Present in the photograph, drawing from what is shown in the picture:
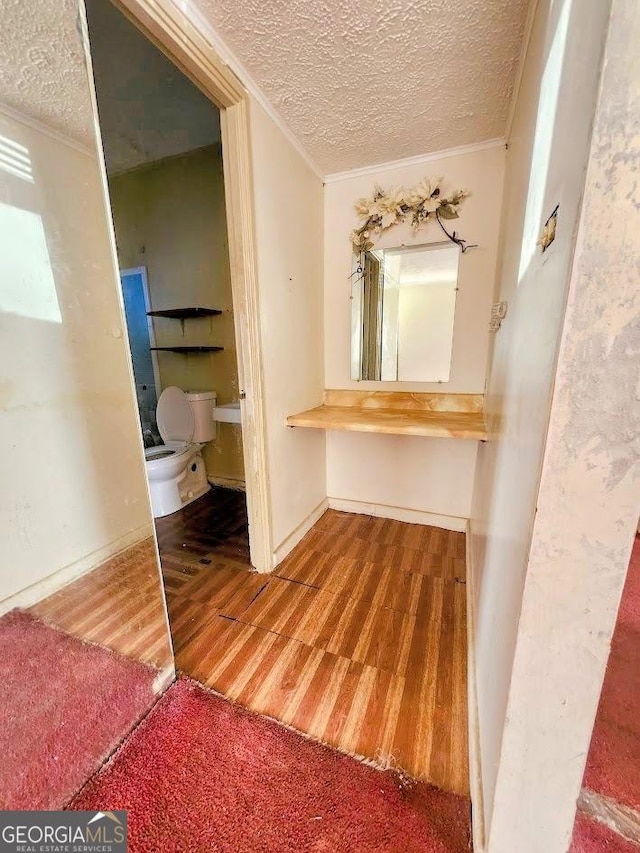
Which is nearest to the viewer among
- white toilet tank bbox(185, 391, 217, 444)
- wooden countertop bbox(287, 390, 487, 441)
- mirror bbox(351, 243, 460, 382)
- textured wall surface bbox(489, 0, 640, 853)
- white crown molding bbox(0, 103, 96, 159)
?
textured wall surface bbox(489, 0, 640, 853)

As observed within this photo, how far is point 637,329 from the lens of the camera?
0.43 m

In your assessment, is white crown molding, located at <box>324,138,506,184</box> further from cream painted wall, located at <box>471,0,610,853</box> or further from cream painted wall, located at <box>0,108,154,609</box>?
cream painted wall, located at <box>0,108,154,609</box>

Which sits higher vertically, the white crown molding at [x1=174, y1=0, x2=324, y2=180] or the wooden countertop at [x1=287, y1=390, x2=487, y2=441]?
the white crown molding at [x1=174, y1=0, x2=324, y2=180]

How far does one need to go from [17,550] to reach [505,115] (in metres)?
2.71

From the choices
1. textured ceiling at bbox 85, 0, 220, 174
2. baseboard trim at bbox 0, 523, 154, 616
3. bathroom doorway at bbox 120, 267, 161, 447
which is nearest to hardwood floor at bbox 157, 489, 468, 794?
baseboard trim at bbox 0, 523, 154, 616

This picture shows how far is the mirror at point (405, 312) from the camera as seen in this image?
1.86 m

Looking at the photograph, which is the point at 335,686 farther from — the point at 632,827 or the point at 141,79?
the point at 141,79

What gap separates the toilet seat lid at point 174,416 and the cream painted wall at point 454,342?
1113 millimetres

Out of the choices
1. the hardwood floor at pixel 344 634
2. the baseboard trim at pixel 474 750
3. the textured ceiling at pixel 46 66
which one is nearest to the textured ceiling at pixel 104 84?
the textured ceiling at pixel 46 66

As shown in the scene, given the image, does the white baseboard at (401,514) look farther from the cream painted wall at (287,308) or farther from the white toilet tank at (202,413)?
the white toilet tank at (202,413)

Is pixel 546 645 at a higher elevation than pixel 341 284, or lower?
lower

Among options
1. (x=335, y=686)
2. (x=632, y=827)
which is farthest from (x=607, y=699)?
(x=335, y=686)

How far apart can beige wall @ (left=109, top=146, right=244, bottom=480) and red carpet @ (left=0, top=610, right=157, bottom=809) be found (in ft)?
5.53

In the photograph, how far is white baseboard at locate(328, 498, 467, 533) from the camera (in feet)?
6.88
